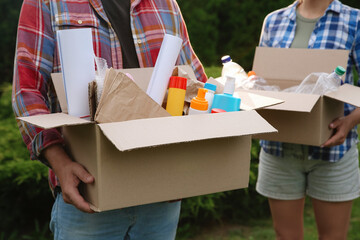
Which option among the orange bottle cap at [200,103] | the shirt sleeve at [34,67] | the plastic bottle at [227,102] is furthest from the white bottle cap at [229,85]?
the shirt sleeve at [34,67]

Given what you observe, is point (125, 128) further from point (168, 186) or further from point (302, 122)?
point (302, 122)

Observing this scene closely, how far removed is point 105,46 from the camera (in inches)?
45.6

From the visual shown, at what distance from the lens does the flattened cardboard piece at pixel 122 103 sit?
35.6 inches

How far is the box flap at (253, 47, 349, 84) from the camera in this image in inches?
65.6

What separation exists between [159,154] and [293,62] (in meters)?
1.00

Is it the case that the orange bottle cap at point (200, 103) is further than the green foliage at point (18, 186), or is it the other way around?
the green foliage at point (18, 186)

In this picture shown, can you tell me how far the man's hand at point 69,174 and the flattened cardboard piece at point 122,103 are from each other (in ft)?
0.52

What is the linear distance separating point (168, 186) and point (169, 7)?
62 centimetres

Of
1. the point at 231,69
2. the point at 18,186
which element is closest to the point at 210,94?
the point at 231,69

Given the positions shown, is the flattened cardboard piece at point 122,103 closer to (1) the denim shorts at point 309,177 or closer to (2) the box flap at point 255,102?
(2) the box flap at point 255,102

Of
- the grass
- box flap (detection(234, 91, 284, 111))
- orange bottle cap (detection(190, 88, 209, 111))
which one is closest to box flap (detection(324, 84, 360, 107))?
box flap (detection(234, 91, 284, 111))

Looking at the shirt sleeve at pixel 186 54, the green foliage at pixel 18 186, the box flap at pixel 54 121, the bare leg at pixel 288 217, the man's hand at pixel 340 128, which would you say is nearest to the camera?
the box flap at pixel 54 121

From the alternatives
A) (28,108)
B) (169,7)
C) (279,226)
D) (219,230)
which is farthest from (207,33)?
(28,108)

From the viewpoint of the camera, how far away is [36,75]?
3.54ft
